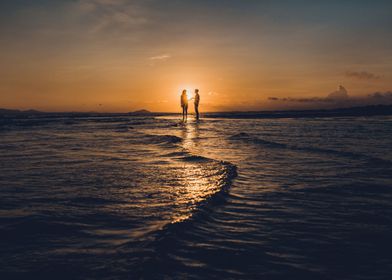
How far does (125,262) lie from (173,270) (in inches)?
22.7

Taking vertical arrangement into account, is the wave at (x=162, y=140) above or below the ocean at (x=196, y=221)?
above

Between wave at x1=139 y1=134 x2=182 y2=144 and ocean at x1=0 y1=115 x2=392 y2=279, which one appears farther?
wave at x1=139 y1=134 x2=182 y2=144

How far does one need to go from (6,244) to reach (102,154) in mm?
8848

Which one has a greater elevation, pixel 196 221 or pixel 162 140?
pixel 162 140

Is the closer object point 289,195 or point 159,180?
point 289,195

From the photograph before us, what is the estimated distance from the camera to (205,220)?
209 inches

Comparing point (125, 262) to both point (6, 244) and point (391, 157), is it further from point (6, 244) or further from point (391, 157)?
point (391, 157)

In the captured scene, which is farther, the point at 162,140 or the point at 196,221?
the point at 162,140

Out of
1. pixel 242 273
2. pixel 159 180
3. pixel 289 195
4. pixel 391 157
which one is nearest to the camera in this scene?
pixel 242 273

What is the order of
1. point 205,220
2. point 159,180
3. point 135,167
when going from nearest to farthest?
point 205,220, point 159,180, point 135,167

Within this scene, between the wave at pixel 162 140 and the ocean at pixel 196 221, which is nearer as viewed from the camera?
the ocean at pixel 196 221

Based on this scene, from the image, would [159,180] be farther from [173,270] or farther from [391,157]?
[391,157]

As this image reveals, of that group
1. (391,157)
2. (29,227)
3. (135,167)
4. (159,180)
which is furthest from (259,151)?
(29,227)

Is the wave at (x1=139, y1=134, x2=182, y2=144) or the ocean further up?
the wave at (x1=139, y1=134, x2=182, y2=144)
